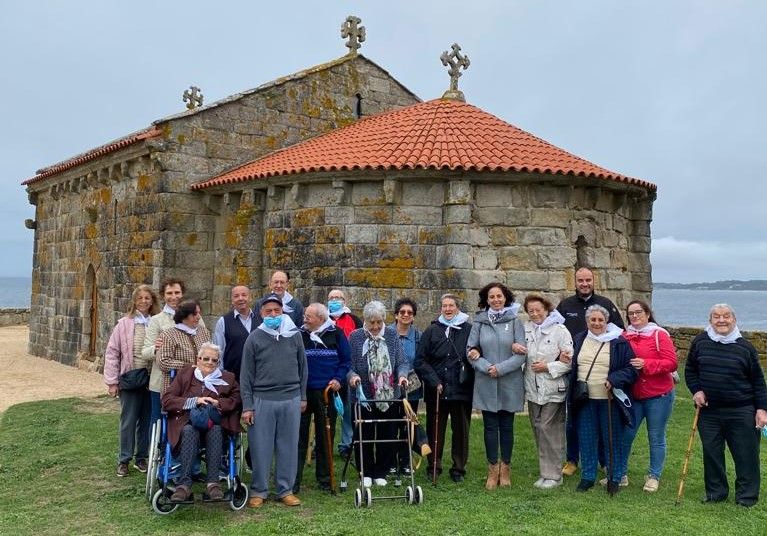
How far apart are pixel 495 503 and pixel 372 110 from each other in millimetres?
10453

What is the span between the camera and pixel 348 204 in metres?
9.60

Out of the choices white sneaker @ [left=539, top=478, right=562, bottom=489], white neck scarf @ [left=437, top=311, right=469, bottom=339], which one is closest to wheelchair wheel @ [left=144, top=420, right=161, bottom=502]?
white neck scarf @ [left=437, top=311, right=469, bottom=339]

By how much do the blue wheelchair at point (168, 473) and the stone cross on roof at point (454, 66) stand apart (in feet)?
25.5

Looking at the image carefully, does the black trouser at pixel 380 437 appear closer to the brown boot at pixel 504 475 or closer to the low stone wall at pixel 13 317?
the brown boot at pixel 504 475

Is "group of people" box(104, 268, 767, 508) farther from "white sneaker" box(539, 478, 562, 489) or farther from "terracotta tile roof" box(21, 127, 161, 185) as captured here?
"terracotta tile roof" box(21, 127, 161, 185)

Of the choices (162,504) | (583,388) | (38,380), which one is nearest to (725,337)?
(583,388)

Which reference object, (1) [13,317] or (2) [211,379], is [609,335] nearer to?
(2) [211,379]

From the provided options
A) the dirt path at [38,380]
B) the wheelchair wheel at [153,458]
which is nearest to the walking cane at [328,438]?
the wheelchair wheel at [153,458]

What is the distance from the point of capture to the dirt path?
11.4 meters

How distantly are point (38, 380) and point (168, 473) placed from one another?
9.52m

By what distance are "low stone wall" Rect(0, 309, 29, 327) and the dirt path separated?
37.4ft

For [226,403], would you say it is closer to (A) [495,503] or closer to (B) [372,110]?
(A) [495,503]

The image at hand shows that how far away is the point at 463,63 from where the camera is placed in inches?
449

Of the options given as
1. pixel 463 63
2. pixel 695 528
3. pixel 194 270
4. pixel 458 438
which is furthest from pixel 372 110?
pixel 695 528
